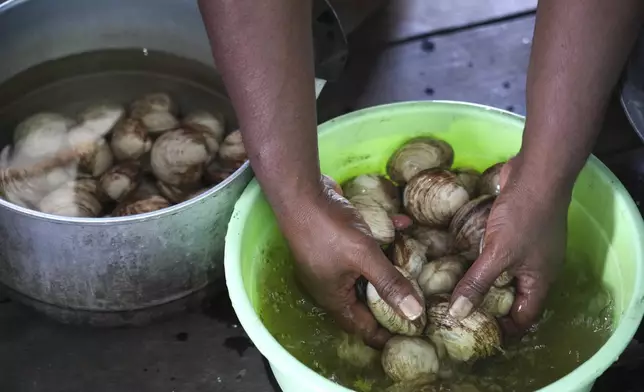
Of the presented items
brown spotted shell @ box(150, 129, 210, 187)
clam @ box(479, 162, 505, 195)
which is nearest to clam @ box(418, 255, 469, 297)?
clam @ box(479, 162, 505, 195)

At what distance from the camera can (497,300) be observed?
0.88m

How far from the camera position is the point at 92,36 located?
1189 millimetres

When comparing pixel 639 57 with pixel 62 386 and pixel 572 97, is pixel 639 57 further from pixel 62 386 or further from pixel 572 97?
pixel 62 386

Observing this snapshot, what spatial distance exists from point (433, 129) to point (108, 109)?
1.51ft

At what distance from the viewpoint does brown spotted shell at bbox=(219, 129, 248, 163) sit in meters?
1.05

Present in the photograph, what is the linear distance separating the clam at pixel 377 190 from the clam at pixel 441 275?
0.11 m

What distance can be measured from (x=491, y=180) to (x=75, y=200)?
0.51 metres

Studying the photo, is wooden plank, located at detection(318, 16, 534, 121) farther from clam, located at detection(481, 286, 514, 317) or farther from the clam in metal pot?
clam, located at detection(481, 286, 514, 317)

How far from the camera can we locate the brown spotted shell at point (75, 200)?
38.9 inches

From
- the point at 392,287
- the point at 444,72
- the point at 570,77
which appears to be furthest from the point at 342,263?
the point at 444,72

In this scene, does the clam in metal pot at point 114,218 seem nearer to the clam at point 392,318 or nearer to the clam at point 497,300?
the clam at point 392,318

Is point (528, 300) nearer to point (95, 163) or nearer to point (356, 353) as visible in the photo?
point (356, 353)

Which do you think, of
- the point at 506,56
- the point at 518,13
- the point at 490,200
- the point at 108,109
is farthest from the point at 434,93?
the point at 108,109

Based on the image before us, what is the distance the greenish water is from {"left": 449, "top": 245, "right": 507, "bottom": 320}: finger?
0.42ft
